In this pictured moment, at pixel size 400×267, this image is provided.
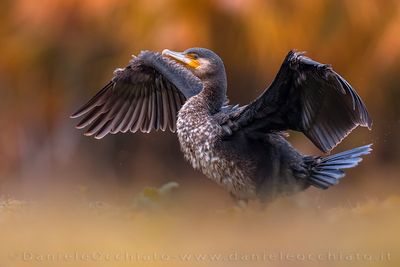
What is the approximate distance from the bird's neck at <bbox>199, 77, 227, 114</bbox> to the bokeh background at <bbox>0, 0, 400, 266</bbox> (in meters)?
5.06

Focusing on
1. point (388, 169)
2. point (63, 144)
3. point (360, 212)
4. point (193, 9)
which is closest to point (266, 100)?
point (360, 212)

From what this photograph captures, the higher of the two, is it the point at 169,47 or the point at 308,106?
the point at 169,47

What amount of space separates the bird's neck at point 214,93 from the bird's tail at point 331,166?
754mm

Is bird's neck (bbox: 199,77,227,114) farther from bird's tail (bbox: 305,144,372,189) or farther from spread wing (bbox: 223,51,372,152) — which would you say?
bird's tail (bbox: 305,144,372,189)

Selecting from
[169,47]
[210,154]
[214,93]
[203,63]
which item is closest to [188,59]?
[203,63]

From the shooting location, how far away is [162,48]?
1290 centimetres

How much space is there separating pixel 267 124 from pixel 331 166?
0.40m

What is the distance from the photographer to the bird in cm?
574

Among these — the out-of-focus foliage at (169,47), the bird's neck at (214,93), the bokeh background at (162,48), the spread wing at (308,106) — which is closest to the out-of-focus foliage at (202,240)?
the spread wing at (308,106)

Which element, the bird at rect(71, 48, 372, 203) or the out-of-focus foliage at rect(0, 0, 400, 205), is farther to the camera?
the out-of-focus foliage at rect(0, 0, 400, 205)

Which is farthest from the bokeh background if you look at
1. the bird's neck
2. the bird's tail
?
the bird's tail

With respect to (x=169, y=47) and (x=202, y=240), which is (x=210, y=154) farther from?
(x=169, y=47)

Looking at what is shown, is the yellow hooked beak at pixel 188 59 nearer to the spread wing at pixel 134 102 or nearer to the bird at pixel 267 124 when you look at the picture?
the bird at pixel 267 124

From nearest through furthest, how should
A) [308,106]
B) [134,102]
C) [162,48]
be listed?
[308,106] → [134,102] → [162,48]
